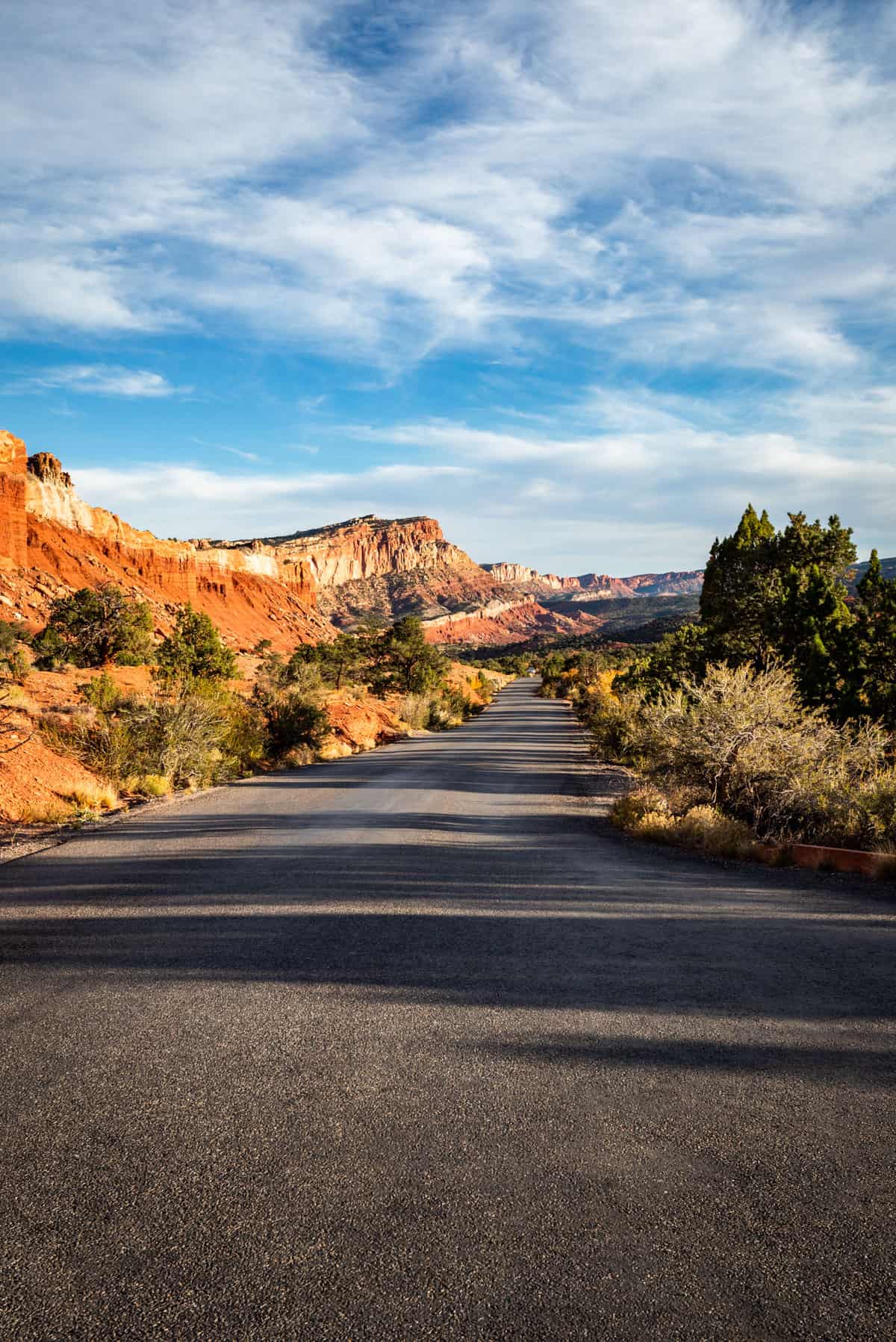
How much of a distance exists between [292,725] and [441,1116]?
19.0 metres

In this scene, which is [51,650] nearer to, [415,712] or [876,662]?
[415,712]

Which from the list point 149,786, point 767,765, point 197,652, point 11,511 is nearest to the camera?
point 767,765

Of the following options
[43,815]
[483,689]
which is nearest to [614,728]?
[43,815]

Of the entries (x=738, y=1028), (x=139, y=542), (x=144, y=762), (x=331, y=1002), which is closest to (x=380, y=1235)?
(x=331, y=1002)

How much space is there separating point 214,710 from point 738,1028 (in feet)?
43.8

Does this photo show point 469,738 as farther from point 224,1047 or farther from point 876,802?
point 224,1047

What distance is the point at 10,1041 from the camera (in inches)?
146

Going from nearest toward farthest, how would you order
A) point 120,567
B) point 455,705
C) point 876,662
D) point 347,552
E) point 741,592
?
1. point 876,662
2. point 741,592
3. point 455,705
4. point 120,567
5. point 347,552

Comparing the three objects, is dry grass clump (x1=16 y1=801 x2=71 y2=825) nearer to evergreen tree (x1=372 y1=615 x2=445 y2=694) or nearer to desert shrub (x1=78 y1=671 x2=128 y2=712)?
desert shrub (x1=78 y1=671 x2=128 y2=712)

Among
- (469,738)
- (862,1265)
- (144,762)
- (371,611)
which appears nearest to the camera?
(862,1265)

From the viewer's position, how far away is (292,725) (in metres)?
21.4

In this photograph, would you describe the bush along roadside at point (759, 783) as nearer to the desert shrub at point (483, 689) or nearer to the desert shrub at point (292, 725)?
the desert shrub at point (292, 725)

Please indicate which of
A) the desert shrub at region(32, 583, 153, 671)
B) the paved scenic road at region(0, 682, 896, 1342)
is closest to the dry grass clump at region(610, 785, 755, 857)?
the paved scenic road at region(0, 682, 896, 1342)

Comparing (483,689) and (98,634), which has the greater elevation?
(98,634)
